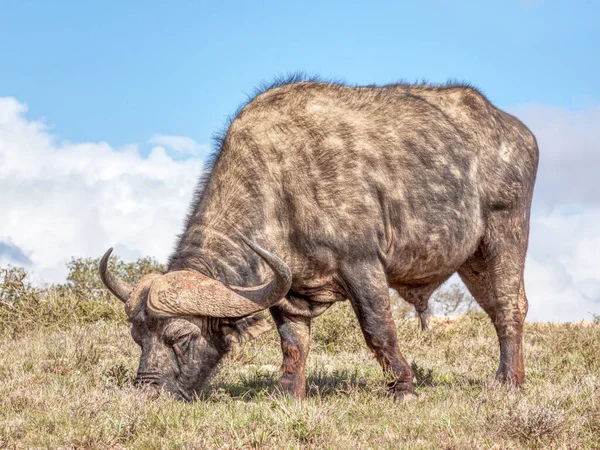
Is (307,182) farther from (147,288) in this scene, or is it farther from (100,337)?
(100,337)

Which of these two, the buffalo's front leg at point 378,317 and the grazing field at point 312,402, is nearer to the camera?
the grazing field at point 312,402

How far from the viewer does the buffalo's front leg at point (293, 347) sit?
6.82m

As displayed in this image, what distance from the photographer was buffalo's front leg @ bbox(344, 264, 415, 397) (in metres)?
6.44

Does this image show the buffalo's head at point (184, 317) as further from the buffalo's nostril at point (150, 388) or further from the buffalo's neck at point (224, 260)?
the buffalo's neck at point (224, 260)

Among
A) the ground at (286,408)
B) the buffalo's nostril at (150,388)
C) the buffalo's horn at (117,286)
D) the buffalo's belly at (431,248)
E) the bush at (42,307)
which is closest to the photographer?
the ground at (286,408)

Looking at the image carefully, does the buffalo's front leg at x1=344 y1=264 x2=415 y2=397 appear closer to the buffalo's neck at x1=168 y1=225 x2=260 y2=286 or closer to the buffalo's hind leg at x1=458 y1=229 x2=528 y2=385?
the buffalo's neck at x1=168 y1=225 x2=260 y2=286

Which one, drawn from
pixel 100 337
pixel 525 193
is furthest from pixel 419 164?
pixel 100 337

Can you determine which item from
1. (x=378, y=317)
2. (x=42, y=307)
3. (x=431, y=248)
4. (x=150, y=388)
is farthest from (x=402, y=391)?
(x=42, y=307)

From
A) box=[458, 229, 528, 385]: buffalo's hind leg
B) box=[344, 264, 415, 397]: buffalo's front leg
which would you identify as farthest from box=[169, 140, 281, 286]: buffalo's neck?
box=[458, 229, 528, 385]: buffalo's hind leg

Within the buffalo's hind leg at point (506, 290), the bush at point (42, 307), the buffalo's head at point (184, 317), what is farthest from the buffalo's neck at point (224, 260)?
the bush at point (42, 307)

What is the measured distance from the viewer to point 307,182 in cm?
653

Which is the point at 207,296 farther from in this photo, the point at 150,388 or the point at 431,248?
the point at 431,248

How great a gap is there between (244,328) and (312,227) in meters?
1.03

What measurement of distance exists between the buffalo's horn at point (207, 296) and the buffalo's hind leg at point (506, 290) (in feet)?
9.17
